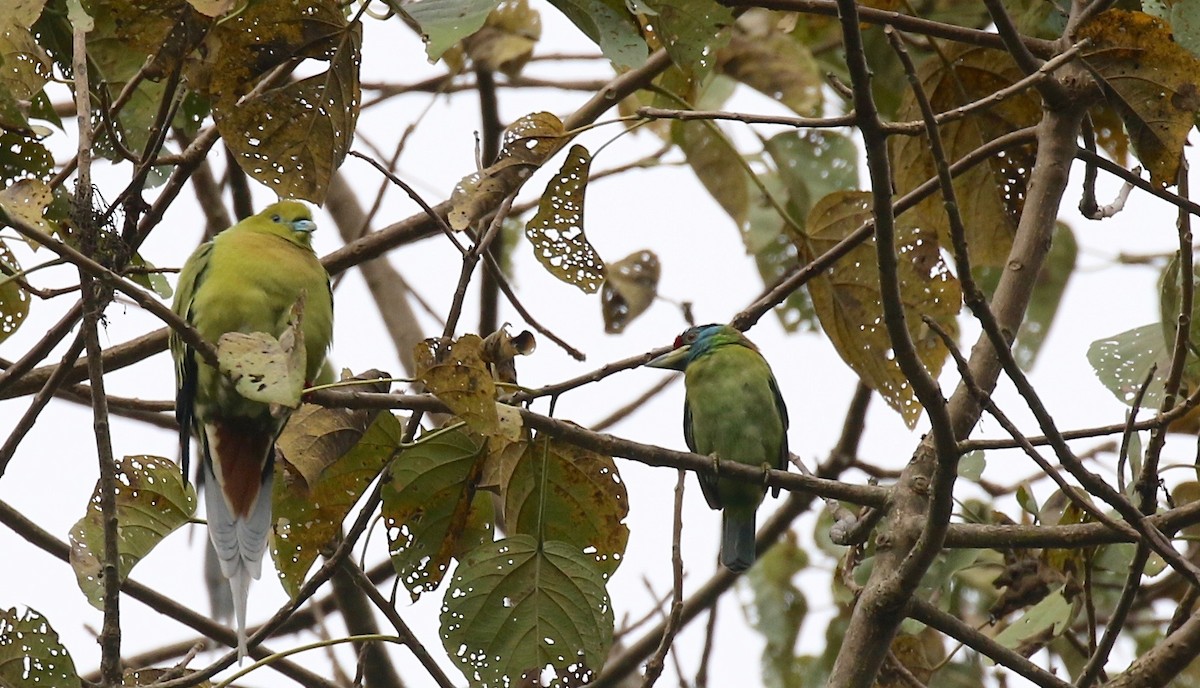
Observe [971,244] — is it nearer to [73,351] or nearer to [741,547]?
[741,547]

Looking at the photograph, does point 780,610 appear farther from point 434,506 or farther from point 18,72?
point 18,72

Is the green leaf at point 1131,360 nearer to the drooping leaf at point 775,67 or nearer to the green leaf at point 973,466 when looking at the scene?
the green leaf at point 973,466

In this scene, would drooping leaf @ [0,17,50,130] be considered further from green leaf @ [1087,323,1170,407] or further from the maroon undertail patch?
green leaf @ [1087,323,1170,407]

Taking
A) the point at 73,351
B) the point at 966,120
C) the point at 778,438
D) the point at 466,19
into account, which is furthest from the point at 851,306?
the point at 73,351

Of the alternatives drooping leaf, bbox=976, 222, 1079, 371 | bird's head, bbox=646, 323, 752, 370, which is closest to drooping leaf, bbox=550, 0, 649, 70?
bird's head, bbox=646, 323, 752, 370

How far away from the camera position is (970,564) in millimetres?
3324

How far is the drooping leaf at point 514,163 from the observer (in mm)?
2777

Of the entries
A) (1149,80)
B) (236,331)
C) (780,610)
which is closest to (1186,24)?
(1149,80)

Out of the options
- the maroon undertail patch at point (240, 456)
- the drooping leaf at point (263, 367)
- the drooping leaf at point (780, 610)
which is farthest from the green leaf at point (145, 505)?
the drooping leaf at point (780, 610)

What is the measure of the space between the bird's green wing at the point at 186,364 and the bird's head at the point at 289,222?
28 centimetres

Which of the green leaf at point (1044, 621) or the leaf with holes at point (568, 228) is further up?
the leaf with holes at point (568, 228)

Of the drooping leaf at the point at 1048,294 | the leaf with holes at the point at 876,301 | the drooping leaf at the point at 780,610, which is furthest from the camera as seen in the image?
the drooping leaf at the point at 780,610

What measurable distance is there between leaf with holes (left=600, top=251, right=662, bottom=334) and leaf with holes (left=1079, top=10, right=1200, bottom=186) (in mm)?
1677

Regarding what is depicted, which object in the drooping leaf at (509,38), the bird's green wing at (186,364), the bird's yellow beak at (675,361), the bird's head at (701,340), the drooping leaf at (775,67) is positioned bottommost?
the bird's green wing at (186,364)
